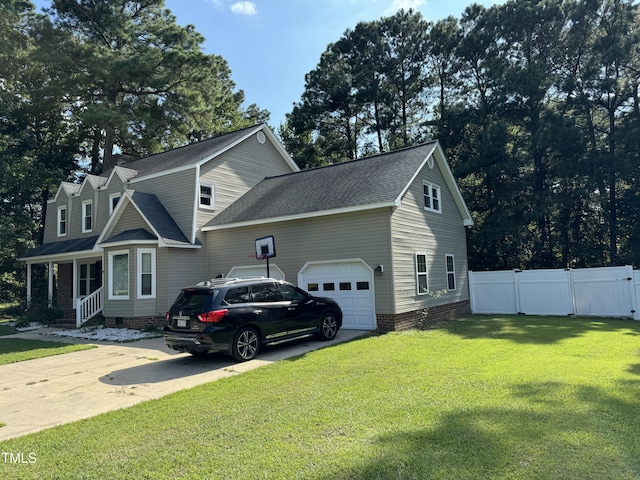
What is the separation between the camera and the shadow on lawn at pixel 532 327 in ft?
37.2

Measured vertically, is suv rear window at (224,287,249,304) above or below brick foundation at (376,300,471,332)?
above

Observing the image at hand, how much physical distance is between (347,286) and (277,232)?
11.0ft

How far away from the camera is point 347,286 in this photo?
540 inches

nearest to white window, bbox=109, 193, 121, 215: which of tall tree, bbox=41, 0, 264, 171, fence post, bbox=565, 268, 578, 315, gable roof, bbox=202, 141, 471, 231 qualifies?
gable roof, bbox=202, 141, 471, 231

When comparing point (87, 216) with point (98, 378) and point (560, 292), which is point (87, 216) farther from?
point (560, 292)

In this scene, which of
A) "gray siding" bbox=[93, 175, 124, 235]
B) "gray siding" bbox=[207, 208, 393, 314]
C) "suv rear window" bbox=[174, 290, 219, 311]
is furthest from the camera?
"gray siding" bbox=[93, 175, 124, 235]

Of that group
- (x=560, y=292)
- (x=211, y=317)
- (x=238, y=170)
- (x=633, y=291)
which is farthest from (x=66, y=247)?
(x=633, y=291)

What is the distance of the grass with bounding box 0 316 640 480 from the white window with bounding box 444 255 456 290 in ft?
28.4

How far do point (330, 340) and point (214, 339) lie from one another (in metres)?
3.75

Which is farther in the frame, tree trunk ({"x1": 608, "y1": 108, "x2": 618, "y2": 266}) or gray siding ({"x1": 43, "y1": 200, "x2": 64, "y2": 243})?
gray siding ({"x1": 43, "y1": 200, "x2": 64, "y2": 243})

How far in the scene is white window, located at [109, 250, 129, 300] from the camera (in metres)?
15.5

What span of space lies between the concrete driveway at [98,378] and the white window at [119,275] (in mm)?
4011

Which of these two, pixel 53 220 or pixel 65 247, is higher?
pixel 53 220

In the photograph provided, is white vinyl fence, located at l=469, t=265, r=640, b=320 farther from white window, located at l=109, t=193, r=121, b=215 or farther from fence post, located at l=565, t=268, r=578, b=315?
white window, located at l=109, t=193, r=121, b=215
